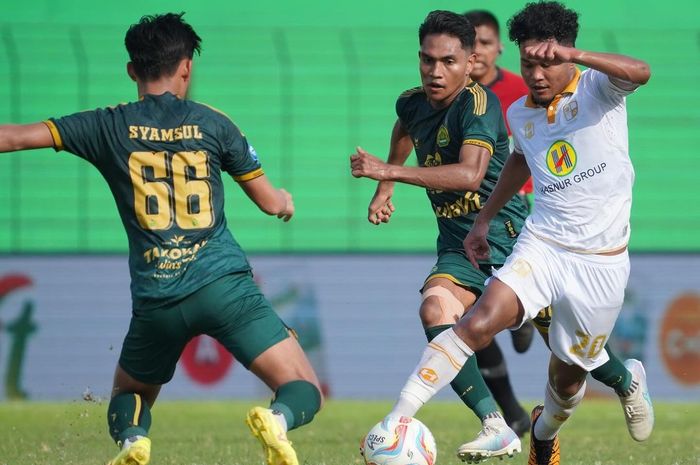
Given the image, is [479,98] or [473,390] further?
[479,98]

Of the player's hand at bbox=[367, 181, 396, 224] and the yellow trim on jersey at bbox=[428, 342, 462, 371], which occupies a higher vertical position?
the player's hand at bbox=[367, 181, 396, 224]

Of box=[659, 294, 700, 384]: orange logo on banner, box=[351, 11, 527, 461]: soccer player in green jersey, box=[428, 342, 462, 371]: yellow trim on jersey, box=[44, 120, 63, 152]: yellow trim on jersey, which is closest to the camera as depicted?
box=[44, 120, 63, 152]: yellow trim on jersey

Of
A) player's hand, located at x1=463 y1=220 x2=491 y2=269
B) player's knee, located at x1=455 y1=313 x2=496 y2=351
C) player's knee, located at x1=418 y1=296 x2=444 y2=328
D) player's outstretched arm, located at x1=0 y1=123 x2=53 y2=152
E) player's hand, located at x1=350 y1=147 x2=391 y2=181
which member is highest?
player's outstretched arm, located at x1=0 y1=123 x2=53 y2=152

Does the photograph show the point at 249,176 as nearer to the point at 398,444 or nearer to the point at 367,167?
the point at 367,167

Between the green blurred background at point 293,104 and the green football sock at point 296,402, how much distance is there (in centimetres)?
946

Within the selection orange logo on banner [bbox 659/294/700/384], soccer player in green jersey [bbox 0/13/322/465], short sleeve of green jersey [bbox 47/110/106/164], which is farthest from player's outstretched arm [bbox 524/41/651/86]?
orange logo on banner [bbox 659/294/700/384]

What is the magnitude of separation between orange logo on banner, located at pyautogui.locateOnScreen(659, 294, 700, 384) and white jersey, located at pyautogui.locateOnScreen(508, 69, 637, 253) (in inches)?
306

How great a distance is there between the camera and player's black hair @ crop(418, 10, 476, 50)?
6984mm

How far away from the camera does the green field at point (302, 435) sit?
7.45 m

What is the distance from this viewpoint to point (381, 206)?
23.6 feet

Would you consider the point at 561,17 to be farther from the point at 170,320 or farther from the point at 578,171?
the point at 170,320

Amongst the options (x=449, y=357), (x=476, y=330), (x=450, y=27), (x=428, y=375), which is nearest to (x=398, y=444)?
(x=428, y=375)

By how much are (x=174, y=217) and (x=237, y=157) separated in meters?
0.41

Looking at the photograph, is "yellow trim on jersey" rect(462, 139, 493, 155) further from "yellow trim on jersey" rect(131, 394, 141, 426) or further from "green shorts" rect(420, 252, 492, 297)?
"yellow trim on jersey" rect(131, 394, 141, 426)
